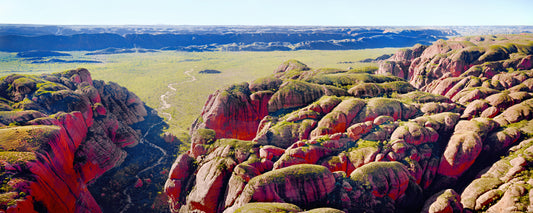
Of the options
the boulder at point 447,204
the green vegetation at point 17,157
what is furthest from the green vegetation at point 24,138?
the boulder at point 447,204

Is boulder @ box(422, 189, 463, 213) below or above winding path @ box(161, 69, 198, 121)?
above

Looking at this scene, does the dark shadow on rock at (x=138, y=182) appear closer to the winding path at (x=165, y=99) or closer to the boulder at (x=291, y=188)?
the boulder at (x=291, y=188)

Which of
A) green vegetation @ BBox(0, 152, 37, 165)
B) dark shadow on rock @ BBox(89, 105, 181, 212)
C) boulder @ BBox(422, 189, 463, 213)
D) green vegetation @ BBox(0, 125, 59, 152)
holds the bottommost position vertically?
dark shadow on rock @ BBox(89, 105, 181, 212)

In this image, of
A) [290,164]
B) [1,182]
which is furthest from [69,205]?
[290,164]

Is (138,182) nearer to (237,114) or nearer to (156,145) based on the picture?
(156,145)

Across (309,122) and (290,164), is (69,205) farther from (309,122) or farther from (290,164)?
(309,122)

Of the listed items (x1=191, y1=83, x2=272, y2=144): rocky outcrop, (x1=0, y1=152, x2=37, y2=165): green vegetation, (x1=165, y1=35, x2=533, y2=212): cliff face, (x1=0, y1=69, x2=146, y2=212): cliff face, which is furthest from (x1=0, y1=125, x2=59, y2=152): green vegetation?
(x1=191, y1=83, x2=272, y2=144): rocky outcrop

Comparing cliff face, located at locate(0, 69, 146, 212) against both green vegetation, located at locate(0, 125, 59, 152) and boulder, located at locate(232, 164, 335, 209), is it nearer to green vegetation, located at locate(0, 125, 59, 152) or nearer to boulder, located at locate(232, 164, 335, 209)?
green vegetation, located at locate(0, 125, 59, 152)

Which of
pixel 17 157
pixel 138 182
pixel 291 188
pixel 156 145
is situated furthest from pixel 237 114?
pixel 17 157

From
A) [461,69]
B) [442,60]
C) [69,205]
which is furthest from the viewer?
[442,60]
